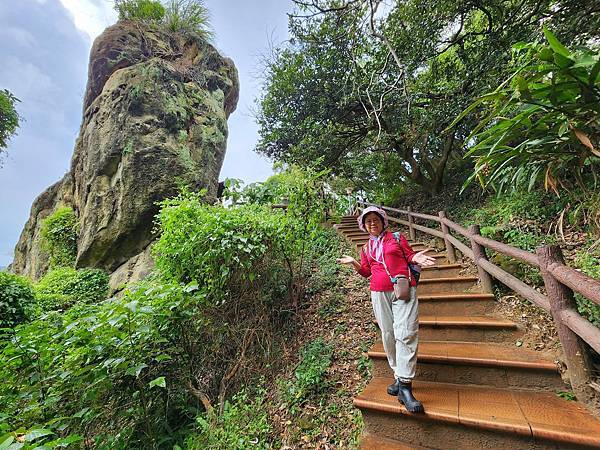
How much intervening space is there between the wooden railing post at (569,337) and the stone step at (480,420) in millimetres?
167

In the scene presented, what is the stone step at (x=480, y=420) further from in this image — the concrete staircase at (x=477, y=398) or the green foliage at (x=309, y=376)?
the green foliage at (x=309, y=376)

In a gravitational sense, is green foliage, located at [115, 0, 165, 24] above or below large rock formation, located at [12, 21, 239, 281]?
above

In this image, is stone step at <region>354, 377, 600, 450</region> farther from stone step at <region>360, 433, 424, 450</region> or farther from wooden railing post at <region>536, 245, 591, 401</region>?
wooden railing post at <region>536, 245, 591, 401</region>

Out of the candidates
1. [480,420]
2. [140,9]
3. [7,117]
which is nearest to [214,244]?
[480,420]

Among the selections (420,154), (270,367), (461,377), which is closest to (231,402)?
(270,367)

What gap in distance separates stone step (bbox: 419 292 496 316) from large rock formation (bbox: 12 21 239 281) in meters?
6.90

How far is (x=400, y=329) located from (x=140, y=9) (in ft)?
46.0

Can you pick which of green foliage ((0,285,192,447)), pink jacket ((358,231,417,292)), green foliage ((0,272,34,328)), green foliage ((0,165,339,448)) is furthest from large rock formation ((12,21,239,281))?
pink jacket ((358,231,417,292))

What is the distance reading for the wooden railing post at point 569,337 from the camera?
1.70 meters

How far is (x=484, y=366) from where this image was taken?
6.78 ft

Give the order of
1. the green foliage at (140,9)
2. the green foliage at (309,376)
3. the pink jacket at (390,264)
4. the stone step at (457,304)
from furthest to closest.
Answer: the green foliage at (140,9)
the stone step at (457,304)
the green foliage at (309,376)
the pink jacket at (390,264)

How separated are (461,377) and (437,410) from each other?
524 millimetres

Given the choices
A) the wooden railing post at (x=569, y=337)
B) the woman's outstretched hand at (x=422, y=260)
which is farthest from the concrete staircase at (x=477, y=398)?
the woman's outstretched hand at (x=422, y=260)

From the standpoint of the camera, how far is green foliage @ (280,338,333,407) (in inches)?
98.2
